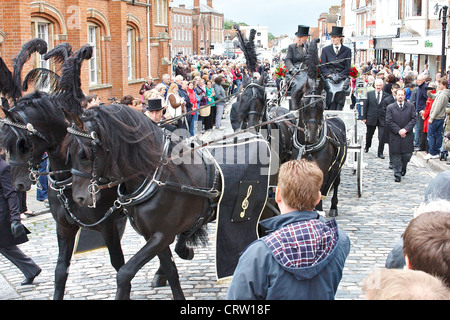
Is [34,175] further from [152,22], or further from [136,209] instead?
[152,22]

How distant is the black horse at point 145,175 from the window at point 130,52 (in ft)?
63.1

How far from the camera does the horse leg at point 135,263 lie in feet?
15.6

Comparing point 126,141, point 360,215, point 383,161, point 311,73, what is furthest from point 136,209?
point 383,161

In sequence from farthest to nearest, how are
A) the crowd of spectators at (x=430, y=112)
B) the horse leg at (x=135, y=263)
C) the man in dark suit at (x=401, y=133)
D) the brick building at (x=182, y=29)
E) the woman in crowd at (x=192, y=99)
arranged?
the brick building at (x=182, y=29)
the woman in crowd at (x=192, y=99)
the crowd of spectators at (x=430, y=112)
the man in dark suit at (x=401, y=133)
the horse leg at (x=135, y=263)

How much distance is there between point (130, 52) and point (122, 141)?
19.9 meters

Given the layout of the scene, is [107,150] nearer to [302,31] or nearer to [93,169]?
[93,169]

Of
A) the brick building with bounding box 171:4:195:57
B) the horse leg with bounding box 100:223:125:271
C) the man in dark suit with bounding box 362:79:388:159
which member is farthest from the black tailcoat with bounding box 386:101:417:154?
the brick building with bounding box 171:4:195:57

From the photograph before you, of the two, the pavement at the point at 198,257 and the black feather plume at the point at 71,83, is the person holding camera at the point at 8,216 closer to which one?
the pavement at the point at 198,257

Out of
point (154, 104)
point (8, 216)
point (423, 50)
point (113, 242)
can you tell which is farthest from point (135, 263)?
point (423, 50)

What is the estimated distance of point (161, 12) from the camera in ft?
96.2

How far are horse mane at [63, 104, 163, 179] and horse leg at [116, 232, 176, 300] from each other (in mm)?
639

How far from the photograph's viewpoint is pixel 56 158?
220 inches

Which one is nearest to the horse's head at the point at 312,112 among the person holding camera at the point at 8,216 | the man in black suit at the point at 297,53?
the man in black suit at the point at 297,53

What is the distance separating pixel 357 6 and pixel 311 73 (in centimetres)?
6281
